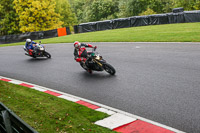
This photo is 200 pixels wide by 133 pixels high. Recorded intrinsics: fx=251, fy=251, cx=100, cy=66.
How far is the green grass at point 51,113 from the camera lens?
223 inches

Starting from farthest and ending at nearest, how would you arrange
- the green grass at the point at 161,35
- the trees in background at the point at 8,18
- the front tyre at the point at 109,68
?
the trees in background at the point at 8,18 < the green grass at the point at 161,35 < the front tyre at the point at 109,68

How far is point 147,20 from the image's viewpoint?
32719 millimetres

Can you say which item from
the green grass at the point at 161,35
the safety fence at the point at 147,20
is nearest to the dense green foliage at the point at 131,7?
the safety fence at the point at 147,20

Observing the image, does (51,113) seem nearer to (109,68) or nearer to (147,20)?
(109,68)

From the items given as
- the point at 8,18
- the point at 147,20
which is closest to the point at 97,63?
the point at 147,20

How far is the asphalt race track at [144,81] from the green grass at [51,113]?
1032 mm

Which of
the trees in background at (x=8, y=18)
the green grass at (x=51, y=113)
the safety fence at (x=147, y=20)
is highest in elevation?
the trees in background at (x=8, y=18)

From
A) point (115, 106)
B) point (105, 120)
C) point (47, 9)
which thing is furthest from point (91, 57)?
point (47, 9)

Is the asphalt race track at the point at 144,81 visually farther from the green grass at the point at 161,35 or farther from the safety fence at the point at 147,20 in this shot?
the safety fence at the point at 147,20

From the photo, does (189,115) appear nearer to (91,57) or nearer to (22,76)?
(91,57)

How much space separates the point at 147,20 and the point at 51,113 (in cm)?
2814

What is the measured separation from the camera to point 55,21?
178 ft

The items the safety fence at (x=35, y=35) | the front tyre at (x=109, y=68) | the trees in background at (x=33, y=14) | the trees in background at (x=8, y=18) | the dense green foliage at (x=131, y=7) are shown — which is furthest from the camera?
the dense green foliage at (x=131, y=7)

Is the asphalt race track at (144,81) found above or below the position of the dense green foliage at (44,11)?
below
